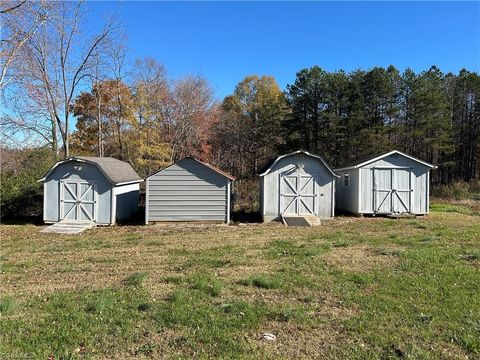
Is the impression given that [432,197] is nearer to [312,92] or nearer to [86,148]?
[312,92]

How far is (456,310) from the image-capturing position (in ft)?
15.2

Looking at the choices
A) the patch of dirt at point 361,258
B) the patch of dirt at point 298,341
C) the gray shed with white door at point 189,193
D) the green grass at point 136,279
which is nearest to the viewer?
the patch of dirt at point 298,341

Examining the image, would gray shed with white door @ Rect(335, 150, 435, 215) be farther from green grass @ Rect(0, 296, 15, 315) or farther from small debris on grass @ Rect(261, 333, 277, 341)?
green grass @ Rect(0, 296, 15, 315)

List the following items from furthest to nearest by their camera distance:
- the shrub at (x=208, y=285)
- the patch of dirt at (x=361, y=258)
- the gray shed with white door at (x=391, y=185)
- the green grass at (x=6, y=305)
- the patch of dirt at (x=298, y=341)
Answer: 1. the gray shed with white door at (x=391, y=185)
2. the patch of dirt at (x=361, y=258)
3. the shrub at (x=208, y=285)
4. the green grass at (x=6, y=305)
5. the patch of dirt at (x=298, y=341)

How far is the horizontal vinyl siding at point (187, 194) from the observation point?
14.3 m

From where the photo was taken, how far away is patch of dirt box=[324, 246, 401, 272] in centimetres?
702

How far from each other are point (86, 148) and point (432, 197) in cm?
2612

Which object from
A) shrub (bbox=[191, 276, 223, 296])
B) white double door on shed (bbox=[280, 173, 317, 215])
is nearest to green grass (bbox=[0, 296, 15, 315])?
shrub (bbox=[191, 276, 223, 296])

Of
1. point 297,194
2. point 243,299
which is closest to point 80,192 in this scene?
point 297,194

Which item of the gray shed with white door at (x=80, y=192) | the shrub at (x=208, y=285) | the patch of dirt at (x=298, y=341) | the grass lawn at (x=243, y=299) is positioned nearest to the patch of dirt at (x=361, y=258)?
the grass lawn at (x=243, y=299)

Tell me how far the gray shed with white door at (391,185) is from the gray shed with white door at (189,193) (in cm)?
628

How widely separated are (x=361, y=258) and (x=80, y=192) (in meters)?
11.1

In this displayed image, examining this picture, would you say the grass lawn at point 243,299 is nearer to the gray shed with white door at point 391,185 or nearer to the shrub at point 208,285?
the shrub at point 208,285

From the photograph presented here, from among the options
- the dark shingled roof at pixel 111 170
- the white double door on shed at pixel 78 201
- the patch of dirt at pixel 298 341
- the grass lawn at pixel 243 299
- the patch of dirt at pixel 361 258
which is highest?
the dark shingled roof at pixel 111 170
